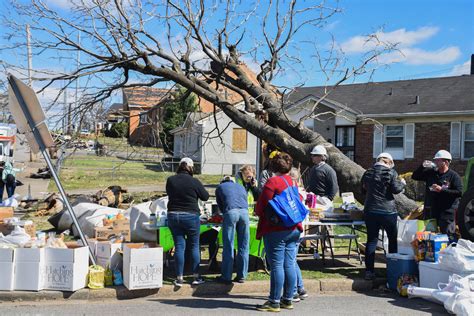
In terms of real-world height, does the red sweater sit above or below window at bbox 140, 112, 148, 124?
below

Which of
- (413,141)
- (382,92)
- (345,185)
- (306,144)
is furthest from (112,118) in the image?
(382,92)

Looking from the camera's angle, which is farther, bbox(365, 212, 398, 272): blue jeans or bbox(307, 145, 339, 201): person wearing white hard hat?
bbox(307, 145, 339, 201): person wearing white hard hat

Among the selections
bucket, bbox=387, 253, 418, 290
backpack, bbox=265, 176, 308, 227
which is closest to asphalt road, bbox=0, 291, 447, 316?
bucket, bbox=387, 253, 418, 290

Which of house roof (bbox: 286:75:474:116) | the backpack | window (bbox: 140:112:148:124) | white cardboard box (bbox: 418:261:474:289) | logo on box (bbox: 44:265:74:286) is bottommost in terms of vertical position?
logo on box (bbox: 44:265:74:286)

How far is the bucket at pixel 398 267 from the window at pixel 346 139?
59.6 feet

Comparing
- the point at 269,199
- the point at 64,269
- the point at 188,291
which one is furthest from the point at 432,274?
the point at 64,269

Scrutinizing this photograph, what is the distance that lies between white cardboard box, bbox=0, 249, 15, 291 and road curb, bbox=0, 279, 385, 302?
0.11m

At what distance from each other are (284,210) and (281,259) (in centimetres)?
58

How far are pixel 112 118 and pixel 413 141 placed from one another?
14.0 meters

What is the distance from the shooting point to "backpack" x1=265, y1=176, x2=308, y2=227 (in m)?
6.17

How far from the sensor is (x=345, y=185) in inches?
438

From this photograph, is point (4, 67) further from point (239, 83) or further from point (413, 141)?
point (413, 141)

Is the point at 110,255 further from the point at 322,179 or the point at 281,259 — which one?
the point at 322,179

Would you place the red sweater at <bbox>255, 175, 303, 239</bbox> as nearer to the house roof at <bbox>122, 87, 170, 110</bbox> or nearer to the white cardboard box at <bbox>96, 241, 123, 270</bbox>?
the white cardboard box at <bbox>96, 241, 123, 270</bbox>
